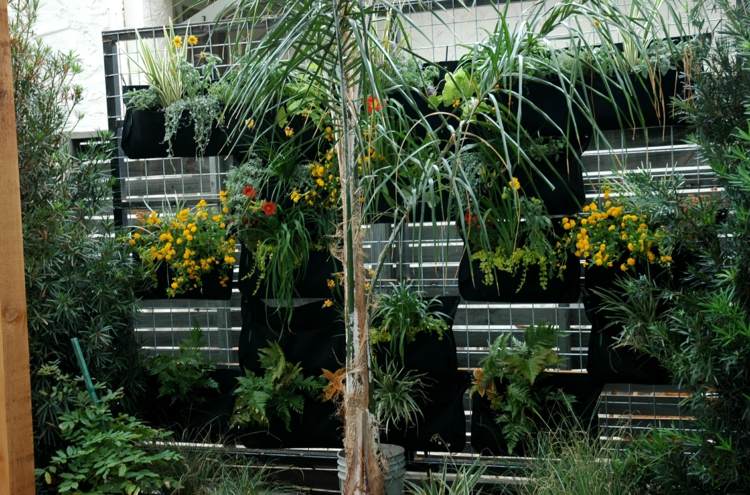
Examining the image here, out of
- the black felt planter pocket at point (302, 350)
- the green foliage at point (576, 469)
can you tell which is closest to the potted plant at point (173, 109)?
the black felt planter pocket at point (302, 350)

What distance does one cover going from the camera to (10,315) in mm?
2508

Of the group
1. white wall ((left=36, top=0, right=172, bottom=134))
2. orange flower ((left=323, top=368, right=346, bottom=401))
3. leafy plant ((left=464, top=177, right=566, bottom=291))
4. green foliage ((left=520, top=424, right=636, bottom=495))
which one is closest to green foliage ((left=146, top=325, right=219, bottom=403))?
orange flower ((left=323, top=368, right=346, bottom=401))

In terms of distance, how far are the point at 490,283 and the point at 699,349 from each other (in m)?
0.95

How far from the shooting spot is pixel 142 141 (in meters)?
4.14

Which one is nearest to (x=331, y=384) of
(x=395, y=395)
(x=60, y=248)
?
(x=395, y=395)

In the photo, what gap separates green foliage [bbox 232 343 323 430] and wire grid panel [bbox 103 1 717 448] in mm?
561

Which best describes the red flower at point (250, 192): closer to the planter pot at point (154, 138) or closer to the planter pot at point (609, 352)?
the planter pot at point (154, 138)

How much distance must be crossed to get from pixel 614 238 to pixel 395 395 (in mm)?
1128

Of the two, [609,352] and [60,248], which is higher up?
[60,248]

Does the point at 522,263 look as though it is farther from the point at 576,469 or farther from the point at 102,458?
the point at 102,458

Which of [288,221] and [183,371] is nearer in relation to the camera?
[288,221]

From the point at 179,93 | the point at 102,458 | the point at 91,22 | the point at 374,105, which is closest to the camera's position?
the point at 374,105

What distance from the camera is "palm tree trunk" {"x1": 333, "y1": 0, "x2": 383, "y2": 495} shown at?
2945 mm

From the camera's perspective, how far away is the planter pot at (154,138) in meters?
4.07
